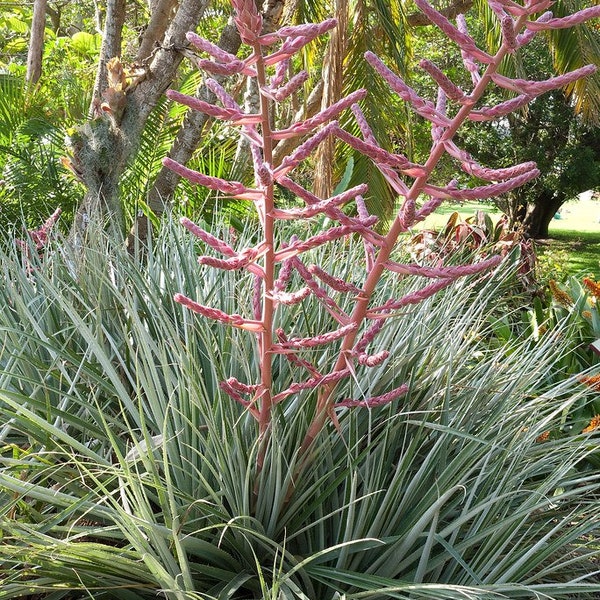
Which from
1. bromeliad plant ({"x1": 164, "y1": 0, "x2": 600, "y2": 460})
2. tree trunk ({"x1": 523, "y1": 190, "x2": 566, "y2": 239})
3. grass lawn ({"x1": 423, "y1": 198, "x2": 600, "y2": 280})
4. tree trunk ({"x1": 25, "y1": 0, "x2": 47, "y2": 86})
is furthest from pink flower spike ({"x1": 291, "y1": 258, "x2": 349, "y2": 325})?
tree trunk ({"x1": 523, "y1": 190, "x2": 566, "y2": 239})

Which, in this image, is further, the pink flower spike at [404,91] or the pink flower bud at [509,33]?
the pink flower spike at [404,91]

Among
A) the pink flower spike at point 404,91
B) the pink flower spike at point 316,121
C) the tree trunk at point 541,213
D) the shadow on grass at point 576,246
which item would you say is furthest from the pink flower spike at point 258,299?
the tree trunk at point 541,213

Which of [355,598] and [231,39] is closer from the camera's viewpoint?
[355,598]

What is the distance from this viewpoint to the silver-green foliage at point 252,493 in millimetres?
1402

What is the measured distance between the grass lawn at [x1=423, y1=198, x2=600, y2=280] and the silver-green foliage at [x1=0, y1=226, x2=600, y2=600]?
8890 mm

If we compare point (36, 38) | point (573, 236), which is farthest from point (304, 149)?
point (573, 236)

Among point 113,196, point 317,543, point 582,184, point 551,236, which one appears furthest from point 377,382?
point 551,236

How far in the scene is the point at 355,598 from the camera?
57.9 inches

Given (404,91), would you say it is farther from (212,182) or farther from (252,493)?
(252,493)

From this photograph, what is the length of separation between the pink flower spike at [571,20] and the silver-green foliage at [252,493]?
939 mm

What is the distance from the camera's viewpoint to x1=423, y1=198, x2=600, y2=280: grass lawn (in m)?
13.4

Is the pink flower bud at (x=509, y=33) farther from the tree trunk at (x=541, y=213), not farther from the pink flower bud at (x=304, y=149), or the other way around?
the tree trunk at (x=541, y=213)

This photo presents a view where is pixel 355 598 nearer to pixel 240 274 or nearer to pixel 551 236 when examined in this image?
pixel 240 274

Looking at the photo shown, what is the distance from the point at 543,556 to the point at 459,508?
296 mm
